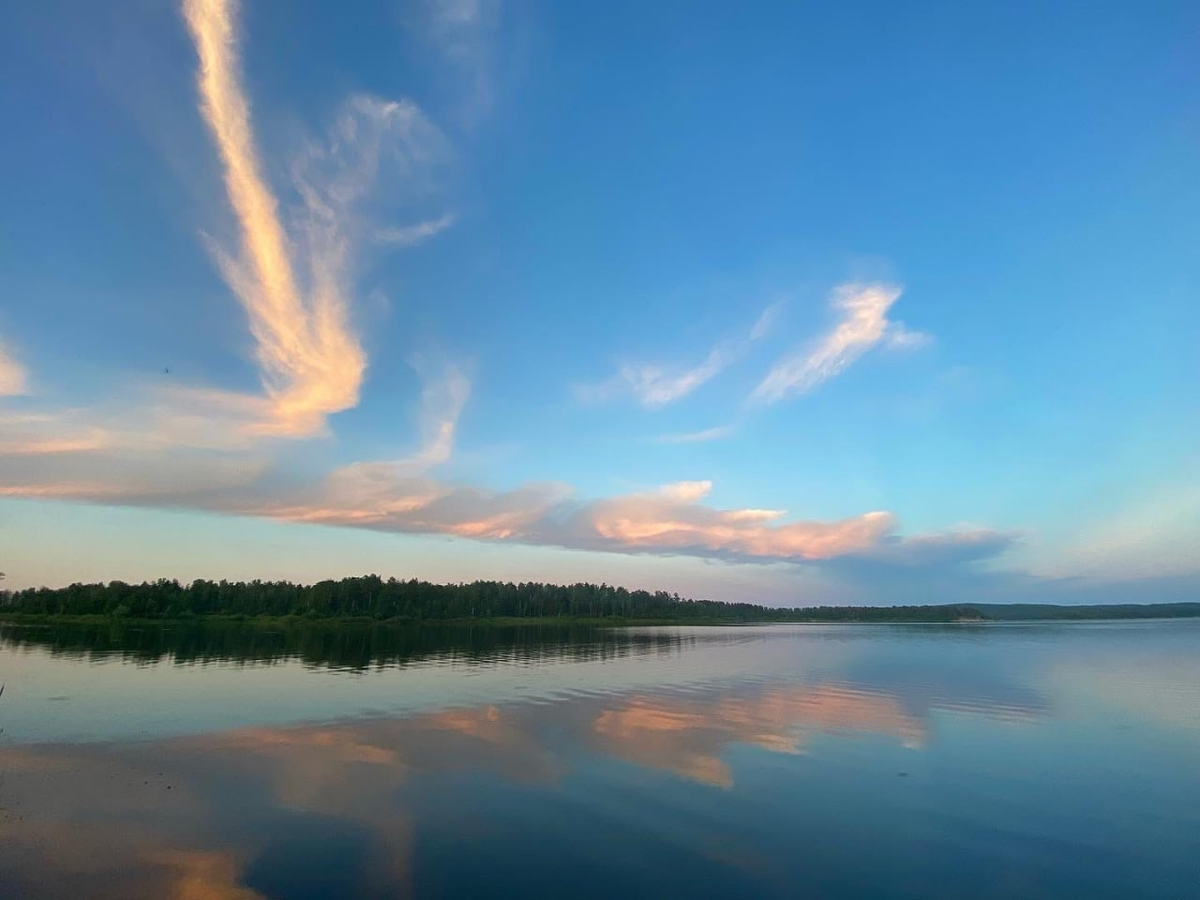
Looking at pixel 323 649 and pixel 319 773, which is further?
pixel 323 649

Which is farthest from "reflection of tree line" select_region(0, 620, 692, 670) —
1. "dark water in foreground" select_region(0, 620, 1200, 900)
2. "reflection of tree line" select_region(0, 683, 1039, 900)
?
"reflection of tree line" select_region(0, 683, 1039, 900)

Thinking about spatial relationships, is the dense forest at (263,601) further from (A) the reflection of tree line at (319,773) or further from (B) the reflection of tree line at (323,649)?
(A) the reflection of tree line at (319,773)

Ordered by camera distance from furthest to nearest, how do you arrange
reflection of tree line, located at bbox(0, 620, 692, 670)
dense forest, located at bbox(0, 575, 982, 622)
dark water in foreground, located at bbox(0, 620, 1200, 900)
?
dense forest, located at bbox(0, 575, 982, 622) < reflection of tree line, located at bbox(0, 620, 692, 670) < dark water in foreground, located at bbox(0, 620, 1200, 900)

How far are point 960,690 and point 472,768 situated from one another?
35.5m

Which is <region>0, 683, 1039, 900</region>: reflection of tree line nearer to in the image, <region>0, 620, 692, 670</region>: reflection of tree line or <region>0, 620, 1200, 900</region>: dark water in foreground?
<region>0, 620, 1200, 900</region>: dark water in foreground

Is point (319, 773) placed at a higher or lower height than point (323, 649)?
lower

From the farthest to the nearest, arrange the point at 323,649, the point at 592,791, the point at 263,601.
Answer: the point at 263,601, the point at 323,649, the point at 592,791

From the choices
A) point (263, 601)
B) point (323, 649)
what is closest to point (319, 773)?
point (323, 649)

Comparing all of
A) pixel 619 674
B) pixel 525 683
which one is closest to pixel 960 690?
pixel 619 674

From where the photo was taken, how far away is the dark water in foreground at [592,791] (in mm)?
14414

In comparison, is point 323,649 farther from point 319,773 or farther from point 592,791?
point 592,791

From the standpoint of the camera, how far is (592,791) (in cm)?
2044

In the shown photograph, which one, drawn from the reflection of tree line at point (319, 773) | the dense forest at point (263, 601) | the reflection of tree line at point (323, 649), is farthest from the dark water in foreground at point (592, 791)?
the dense forest at point (263, 601)

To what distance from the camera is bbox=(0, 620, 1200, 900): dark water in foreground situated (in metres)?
14.4
